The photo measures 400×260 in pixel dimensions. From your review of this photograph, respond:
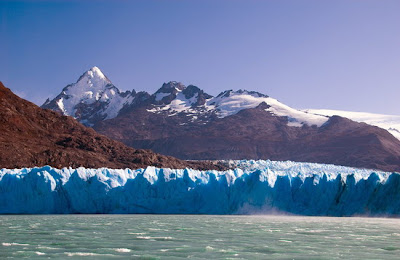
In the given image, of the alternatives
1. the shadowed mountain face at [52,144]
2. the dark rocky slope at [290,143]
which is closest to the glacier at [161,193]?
the shadowed mountain face at [52,144]

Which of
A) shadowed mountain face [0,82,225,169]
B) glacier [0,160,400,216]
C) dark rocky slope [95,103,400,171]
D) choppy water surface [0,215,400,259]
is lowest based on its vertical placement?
choppy water surface [0,215,400,259]

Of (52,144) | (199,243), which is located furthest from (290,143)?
(199,243)

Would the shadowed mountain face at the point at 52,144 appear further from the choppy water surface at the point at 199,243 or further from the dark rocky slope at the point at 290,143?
the dark rocky slope at the point at 290,143

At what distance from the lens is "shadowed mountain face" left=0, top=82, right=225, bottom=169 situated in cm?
7587

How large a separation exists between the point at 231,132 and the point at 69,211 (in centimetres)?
14552

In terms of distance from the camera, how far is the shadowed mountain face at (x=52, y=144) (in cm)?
7587

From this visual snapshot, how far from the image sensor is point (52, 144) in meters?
86.4

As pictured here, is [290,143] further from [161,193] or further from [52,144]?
[161,193]

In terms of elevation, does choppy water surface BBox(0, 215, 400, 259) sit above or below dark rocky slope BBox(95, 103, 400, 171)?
below

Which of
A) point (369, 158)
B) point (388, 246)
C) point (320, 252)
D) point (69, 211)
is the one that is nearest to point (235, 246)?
point (320, 252)

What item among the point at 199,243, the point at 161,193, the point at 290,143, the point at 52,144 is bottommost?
the point at 199,243

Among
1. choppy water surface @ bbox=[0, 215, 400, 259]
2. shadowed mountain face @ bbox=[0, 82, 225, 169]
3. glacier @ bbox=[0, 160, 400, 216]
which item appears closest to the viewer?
choppy water surface @ bbox=[0, 215, 400, 259]

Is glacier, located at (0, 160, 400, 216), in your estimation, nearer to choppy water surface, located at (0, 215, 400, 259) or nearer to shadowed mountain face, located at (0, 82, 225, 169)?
choppy water surface, located at (0, 215, 400, 259)

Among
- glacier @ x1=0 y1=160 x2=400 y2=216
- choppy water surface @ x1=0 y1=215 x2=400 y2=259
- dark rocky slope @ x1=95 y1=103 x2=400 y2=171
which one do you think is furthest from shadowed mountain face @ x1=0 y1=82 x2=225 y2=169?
dark rocky slope @ x1=95 y1=103 x2=400 y2=171
